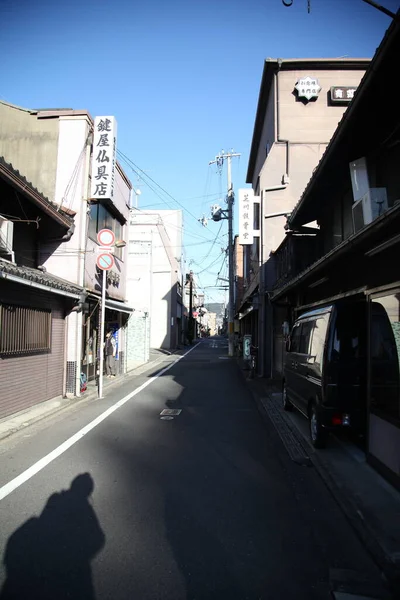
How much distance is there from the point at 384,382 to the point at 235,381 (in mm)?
10560

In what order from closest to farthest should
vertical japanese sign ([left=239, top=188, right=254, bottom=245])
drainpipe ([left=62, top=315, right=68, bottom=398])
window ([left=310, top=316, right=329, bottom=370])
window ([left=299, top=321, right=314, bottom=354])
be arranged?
window ([left=310, top=316, right=329, bottom=370])
window ([left=299, top=321, right=314, bottom=354])
drainpipe ([left=62, top=315, right=68, bottom=398])
vertical japanese sign ([left=239, top=188, right=254, bottom=245])

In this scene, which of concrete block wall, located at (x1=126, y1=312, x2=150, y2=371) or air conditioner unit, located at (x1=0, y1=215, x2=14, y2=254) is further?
concrete block wall, located at (x1=126, y1=312, x2=150, y2=371)

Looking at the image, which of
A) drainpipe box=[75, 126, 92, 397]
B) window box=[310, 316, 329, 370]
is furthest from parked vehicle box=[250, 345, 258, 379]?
window box=[310, 316, 329, 370]

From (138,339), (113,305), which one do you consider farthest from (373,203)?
(138,339)

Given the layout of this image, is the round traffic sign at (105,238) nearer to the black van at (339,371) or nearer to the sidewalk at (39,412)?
the sidewalk at (39,412)

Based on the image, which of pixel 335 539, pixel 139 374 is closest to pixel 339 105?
pixel 139 374

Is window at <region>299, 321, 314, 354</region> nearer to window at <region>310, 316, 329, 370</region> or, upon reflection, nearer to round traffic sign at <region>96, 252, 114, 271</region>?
window at <region>310, 316, 329, 370</region>

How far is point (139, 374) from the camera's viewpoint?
1800cm

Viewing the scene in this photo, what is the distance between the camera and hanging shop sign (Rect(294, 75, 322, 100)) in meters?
17.3

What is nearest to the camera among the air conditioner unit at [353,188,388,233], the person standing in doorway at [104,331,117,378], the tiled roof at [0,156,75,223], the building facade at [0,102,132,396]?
the air conditioner unit at [353,188,388,233]

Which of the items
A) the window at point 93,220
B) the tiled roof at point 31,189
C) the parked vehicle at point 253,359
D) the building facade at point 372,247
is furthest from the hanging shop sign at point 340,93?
the tiled roof at point 31,189

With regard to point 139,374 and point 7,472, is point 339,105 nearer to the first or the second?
point 139,374

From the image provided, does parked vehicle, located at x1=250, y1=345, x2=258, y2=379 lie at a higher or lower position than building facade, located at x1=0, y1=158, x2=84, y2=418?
lower

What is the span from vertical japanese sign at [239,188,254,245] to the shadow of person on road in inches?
602
